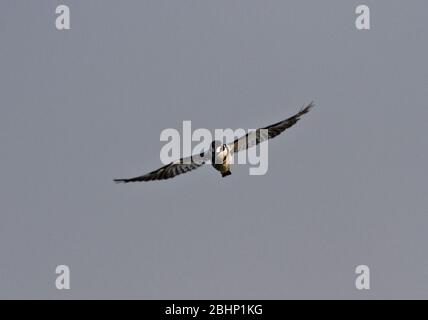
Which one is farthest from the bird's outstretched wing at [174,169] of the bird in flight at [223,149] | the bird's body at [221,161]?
the bird's body at [221,161]

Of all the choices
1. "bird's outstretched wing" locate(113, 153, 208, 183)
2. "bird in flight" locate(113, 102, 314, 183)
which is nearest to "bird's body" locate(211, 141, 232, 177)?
"bird in flight" locate(113, 102, 314, 183)

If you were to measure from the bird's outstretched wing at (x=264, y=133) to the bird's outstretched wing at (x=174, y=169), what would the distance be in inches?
44.0

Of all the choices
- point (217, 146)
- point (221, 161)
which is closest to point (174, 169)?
point (217, 146)

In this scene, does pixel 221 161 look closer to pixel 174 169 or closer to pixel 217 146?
pixel 217 146

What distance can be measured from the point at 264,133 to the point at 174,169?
2.94 meters

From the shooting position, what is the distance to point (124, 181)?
35906 millimetres

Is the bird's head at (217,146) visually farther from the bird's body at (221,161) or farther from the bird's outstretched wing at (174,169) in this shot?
the bird's outstretched wing at (174,169)

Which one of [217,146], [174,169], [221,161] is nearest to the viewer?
[221,161]

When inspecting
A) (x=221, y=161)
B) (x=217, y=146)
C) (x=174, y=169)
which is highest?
(x=217, y=146)

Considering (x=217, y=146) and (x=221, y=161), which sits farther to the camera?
(x=217, y=146)

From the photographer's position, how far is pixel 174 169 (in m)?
36.2

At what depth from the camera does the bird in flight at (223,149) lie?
3547 centimetres

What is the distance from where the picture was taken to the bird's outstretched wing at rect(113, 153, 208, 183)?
1405 inches

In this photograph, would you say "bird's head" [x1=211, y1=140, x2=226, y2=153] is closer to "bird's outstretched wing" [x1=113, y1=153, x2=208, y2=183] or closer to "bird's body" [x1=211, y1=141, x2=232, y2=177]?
"bird's body" [x1=211, y1=141, x2=232, y2=177]
